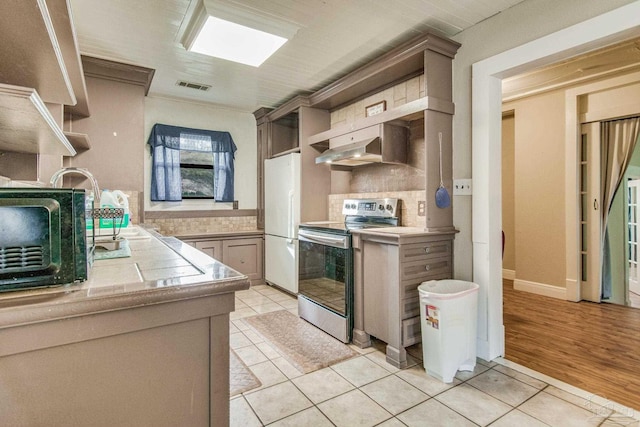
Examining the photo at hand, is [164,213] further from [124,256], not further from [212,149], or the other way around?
[124,256]

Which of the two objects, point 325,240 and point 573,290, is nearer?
point 325,240

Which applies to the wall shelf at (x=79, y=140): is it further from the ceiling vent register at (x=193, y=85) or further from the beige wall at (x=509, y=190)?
Answer: the beige wall at (x=509, y=190)

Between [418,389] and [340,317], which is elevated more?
[340,317]

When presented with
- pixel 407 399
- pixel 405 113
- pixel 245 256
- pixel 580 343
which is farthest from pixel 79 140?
pixel 580 343

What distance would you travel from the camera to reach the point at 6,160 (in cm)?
210

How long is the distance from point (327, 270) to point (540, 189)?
3118 millimetres

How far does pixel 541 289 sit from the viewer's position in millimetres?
4195

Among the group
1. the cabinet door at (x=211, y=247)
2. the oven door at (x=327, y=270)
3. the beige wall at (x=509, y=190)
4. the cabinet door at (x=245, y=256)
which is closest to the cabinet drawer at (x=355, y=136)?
the oven door at (x=327, y=270)

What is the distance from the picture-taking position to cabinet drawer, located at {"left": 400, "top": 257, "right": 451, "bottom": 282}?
94.0 inches

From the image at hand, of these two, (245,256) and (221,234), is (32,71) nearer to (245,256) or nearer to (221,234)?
(221,234)

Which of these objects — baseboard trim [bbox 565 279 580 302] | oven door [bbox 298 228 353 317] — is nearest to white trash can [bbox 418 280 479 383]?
oven door [bbox 298 228 353 317]

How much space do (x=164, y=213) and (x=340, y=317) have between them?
9.43 ft

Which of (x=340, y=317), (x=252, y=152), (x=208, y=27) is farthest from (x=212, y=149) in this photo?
(x=340, y=317)

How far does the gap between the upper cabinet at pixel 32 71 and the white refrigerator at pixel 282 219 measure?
2.28 metres
